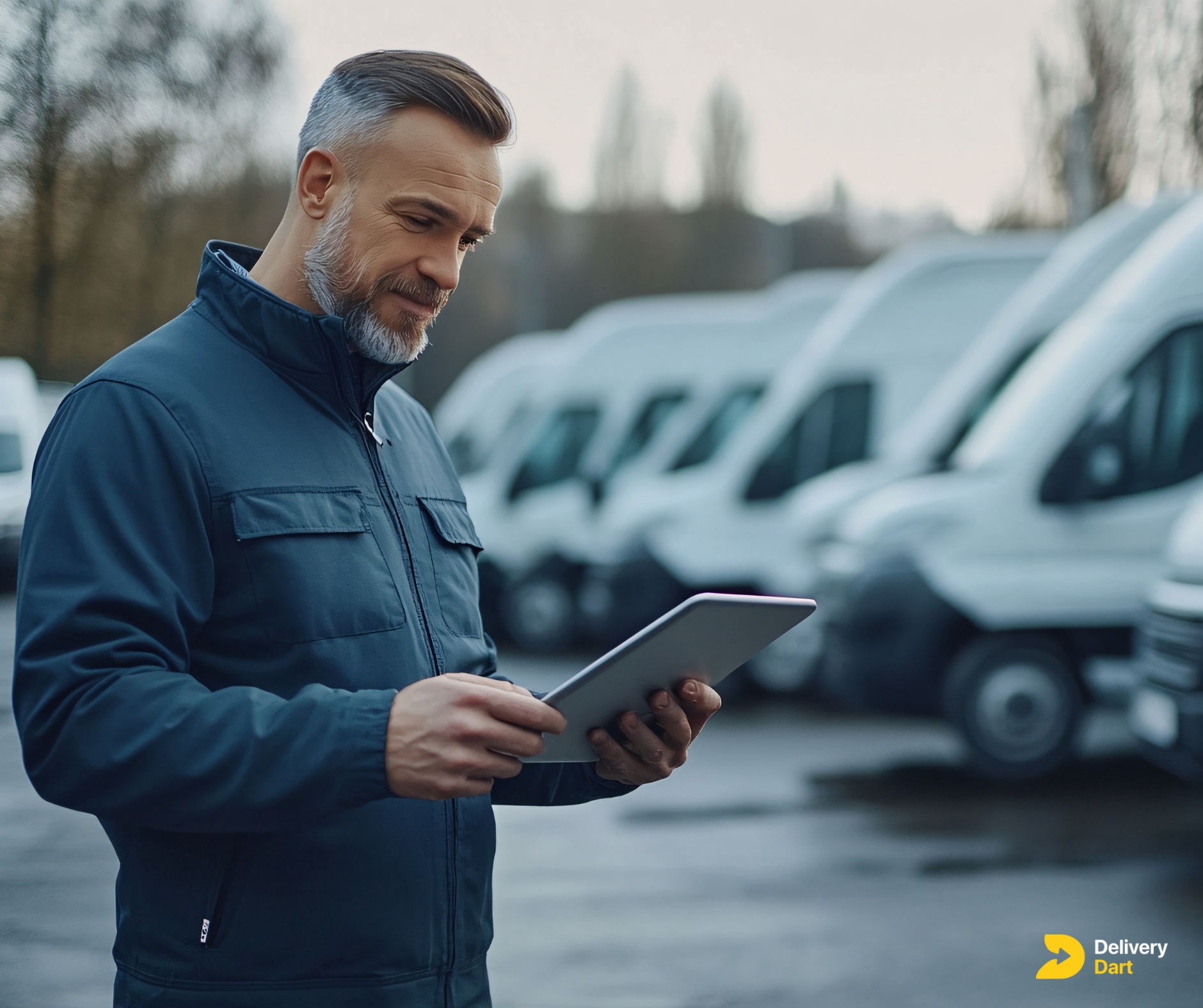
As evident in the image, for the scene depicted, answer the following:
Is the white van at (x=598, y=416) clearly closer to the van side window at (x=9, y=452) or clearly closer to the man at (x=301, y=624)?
the van side window at (x=9, y=452)

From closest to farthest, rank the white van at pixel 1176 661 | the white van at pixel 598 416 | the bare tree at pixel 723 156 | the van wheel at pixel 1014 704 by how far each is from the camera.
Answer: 1. the white van at pixel 1176 661
2. the van wheel at pixel 1014 704
3. the white van at pixel 598 416
4. the bare tree at pixel 723 156

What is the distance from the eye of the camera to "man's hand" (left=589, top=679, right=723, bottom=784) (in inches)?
72.2

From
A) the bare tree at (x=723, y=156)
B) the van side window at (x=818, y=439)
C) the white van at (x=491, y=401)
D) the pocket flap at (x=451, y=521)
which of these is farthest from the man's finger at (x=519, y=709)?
the bare tree at (x=723, y=156)

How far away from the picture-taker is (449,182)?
1904mm

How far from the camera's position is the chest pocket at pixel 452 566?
1984mm

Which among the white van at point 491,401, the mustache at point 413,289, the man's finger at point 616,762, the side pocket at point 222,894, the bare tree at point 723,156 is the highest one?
the bare tree at point 723,156

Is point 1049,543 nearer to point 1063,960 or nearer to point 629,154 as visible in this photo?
point 1063,960

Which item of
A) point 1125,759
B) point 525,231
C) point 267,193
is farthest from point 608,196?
point 267,193

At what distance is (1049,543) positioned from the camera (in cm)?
732

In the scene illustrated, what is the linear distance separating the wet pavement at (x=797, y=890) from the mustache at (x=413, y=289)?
177cm

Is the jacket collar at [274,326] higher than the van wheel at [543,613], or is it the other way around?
the van wheel at [543,613]

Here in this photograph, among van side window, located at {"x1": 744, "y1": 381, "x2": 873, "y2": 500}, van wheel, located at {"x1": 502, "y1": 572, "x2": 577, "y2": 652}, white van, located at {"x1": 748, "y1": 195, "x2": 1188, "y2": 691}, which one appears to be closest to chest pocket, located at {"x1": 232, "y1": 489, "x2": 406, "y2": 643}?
white van, located at {"x1": 748, "y1": 195, "x2": 1188, "y2": 691}

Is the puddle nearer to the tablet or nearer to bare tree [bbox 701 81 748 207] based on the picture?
the tablet

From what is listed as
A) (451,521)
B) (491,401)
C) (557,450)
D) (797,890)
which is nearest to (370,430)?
(451,521)
